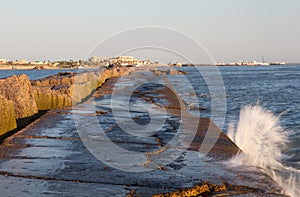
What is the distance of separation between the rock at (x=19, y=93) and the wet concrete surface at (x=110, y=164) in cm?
95

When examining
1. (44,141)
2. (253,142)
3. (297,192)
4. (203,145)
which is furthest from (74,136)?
(253,142)

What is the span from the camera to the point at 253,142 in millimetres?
7164

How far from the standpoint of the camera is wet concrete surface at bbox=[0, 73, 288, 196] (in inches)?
120

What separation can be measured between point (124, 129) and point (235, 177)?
9.46ft

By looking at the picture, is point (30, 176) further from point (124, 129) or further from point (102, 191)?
point (124, 129)

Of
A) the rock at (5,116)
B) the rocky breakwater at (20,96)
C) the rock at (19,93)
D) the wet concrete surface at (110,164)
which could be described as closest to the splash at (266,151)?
the wet concrete surface at (110,164)

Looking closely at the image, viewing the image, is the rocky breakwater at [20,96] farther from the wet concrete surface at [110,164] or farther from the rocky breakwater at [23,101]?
the wet concrete surface at [110,164]

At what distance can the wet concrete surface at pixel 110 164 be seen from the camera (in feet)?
10.0

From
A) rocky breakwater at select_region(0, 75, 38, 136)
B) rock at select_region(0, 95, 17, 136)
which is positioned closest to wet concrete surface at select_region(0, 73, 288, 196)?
rock at select_region(0, 95, 17, 136)

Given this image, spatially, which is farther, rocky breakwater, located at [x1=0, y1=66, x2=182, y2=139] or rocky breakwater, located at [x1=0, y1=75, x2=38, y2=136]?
rocky breakwater, located at [x1=0, y1=75, x2=38, y2=136]

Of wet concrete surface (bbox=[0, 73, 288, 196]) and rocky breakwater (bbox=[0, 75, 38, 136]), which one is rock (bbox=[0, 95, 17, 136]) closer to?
wet concrete surface (bbox=[0, 73, 288, 196])

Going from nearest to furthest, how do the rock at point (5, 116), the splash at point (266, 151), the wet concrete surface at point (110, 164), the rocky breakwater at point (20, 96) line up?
1. the wet concrete surface at point (110, 164)
2. the splash at point (266, 151)
3. the rock at point (5, 116)
4. the rocky breakwater at point (20, 96)

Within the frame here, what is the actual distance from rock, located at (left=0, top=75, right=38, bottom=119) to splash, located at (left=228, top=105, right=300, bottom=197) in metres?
3.91

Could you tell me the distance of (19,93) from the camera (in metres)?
6.79
